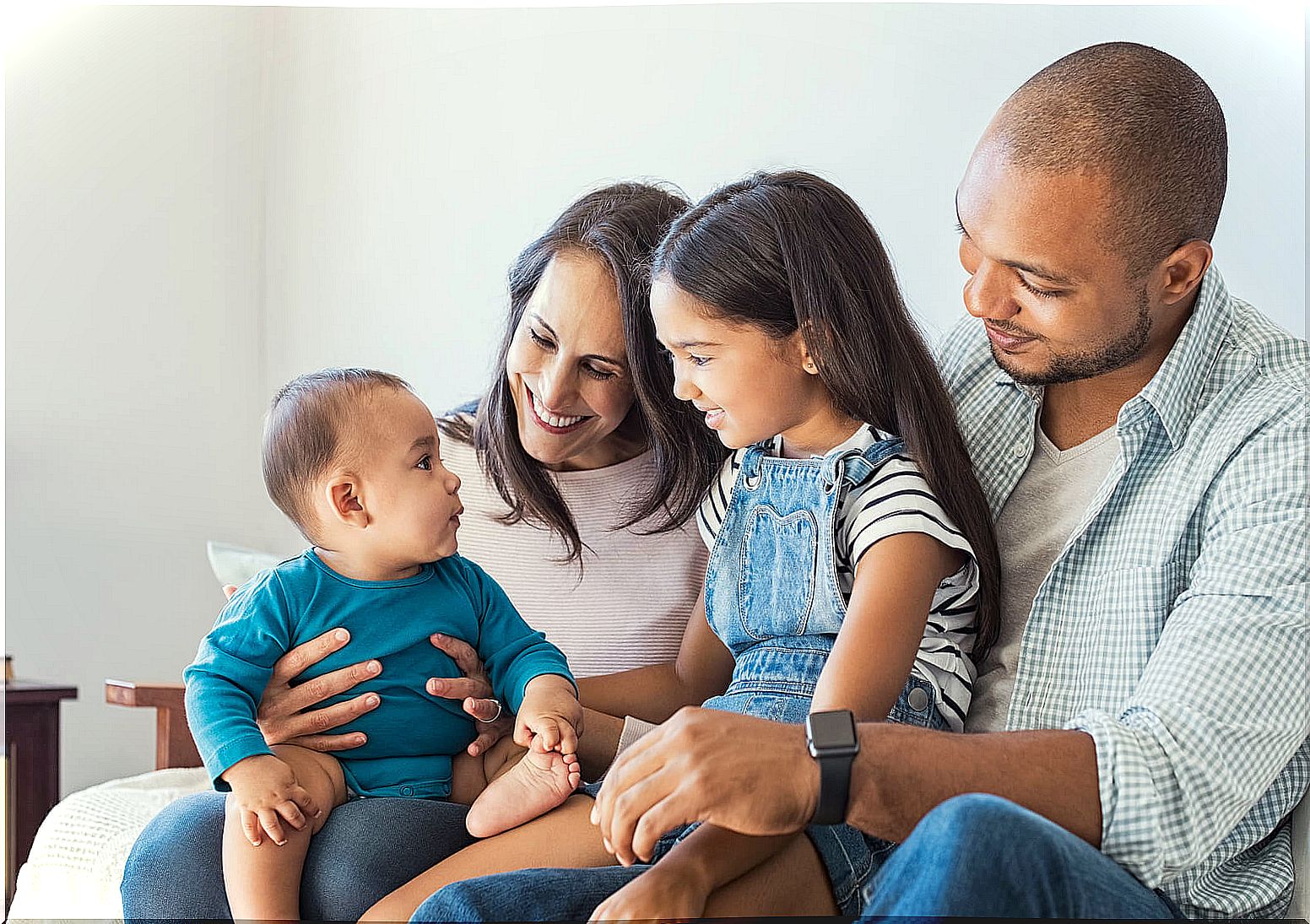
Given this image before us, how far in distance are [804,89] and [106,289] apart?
68.2 inches

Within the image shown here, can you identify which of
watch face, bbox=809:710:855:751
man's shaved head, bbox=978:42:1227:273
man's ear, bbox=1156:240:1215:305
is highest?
man's shaved head, bbox=978:42:1227:273

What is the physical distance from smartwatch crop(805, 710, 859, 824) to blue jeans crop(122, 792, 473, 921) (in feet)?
1.46

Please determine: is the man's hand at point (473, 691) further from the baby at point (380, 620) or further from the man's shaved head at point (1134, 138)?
the man's shaved head at point (1134, 138)

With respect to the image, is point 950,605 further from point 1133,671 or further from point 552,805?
point 552,805

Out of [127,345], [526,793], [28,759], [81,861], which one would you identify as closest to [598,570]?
[526,793]

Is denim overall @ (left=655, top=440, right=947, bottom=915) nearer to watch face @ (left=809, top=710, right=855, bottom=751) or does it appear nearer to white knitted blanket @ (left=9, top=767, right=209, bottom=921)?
watch face @ (left=809, top=710, right=855, bottom=751)

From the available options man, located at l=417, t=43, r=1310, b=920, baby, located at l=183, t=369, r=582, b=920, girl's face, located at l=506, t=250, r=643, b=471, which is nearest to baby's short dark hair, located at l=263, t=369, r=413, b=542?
baby, located at l=183, t=369, r=582, b=920

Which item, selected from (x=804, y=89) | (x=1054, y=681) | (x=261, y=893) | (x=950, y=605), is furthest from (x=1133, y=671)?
(x=804, y=89)

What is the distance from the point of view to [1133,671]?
1.18 m

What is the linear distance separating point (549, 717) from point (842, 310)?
0.51 metres

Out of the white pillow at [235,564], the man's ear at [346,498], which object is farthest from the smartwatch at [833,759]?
the white pillow at [235,564]

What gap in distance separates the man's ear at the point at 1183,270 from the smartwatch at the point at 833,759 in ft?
1.97

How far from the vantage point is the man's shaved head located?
1223 millimetres

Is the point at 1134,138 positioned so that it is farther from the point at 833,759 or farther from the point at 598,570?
the point at 598,570
